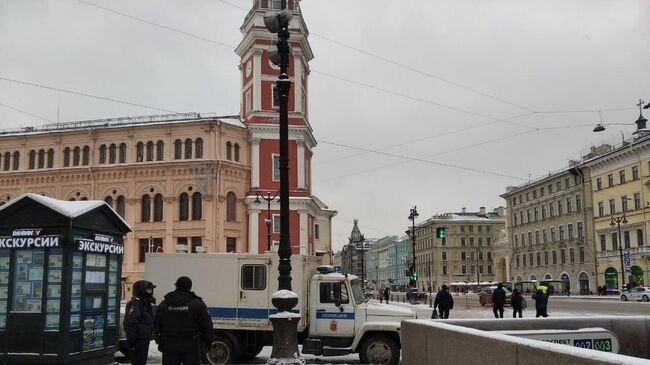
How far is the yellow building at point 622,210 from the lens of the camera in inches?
2425

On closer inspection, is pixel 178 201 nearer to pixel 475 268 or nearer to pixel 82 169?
pixel 82 169

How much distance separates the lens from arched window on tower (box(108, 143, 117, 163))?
5531 cm

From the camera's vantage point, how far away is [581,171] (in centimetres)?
7581

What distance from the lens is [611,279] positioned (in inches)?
2670

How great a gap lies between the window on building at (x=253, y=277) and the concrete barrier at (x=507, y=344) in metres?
6.01

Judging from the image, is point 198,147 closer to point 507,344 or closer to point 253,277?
point 253,277

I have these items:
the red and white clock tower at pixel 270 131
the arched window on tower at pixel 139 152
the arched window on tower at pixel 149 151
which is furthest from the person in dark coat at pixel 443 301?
the arched window on tower at pixel 139 152

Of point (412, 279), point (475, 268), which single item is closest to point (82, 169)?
point (412, 279)

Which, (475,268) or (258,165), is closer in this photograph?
(258,165)

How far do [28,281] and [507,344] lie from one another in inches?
325

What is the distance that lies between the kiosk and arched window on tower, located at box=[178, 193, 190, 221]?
4326cm

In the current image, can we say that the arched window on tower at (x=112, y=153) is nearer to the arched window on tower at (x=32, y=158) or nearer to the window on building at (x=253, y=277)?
the arched window on tower at (x=32, y=158)

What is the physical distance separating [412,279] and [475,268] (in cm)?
8966

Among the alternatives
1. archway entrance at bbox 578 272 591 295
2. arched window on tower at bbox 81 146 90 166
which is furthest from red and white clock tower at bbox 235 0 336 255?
archway entrance at bbox 578 272 591 295
